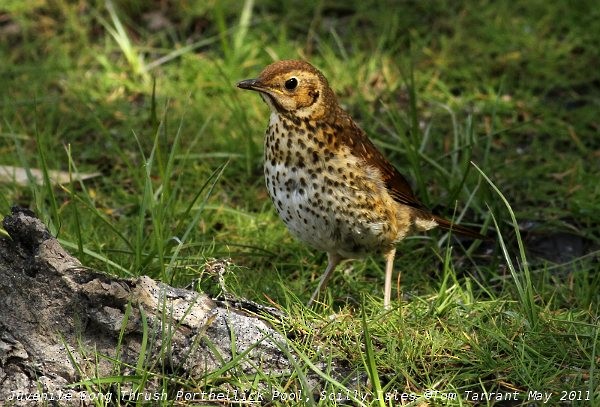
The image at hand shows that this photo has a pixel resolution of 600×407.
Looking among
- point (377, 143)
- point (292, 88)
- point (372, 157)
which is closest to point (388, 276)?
point (372, 157)

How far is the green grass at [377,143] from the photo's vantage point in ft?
13.3

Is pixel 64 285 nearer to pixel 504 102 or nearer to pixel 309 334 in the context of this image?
pixel 309 334

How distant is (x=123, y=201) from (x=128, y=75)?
163 cm

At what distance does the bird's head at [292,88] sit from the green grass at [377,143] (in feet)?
1.39

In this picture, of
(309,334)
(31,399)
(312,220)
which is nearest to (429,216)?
(312,220)

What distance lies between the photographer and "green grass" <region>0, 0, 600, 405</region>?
13.3ft

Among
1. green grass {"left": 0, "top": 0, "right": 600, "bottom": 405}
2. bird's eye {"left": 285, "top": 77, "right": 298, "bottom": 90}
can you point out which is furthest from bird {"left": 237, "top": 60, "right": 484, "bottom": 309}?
green grass {"left": 0, "top": 0, "right": 600, "bottom": 405}

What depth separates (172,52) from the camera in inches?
287

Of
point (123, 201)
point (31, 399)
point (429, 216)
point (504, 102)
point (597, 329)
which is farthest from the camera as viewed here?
point (504, 102)

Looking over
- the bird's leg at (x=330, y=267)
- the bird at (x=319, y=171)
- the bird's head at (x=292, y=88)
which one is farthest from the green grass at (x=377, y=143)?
the bird's head at (x=292, y=88)

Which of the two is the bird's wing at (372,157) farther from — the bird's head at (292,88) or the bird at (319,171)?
the bird's head at (292,88)

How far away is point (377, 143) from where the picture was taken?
6.12 metres

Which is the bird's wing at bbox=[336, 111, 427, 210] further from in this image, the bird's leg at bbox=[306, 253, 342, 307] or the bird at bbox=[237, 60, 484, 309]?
the bird's leg at bbox=[306, 253, 342, 307]

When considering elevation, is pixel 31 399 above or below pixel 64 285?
below
